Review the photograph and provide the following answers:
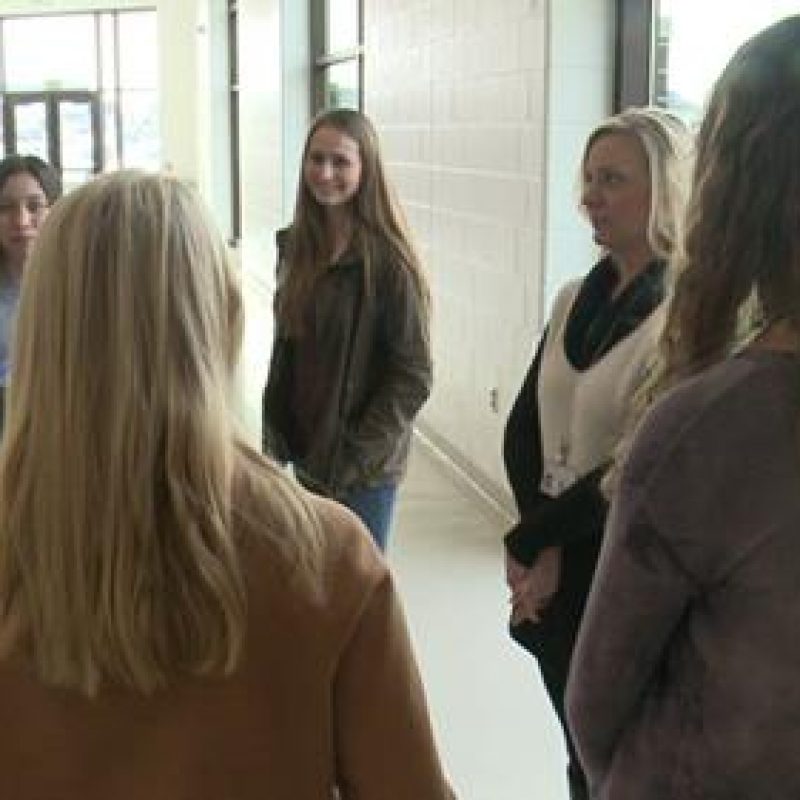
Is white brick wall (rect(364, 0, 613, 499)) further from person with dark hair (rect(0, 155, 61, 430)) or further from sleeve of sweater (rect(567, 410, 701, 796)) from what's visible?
sleeve of sweater (rect(567, 410, 701, 796))

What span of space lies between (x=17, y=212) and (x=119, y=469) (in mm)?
1970

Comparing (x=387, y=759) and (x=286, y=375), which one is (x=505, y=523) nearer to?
(x=286, y=375)

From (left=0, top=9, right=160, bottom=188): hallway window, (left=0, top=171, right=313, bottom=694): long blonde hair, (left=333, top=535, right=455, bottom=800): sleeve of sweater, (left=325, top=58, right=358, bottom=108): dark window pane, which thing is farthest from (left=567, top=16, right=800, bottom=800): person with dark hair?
(left=0, top=9, right=160, bottom=188): hallway window

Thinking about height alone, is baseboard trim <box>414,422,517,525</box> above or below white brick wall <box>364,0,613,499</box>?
below

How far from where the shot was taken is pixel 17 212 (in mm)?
2857

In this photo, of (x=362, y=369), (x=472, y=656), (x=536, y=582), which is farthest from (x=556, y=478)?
(x=472, y=656)

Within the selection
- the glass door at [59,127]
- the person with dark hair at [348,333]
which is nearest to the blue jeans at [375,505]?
the person with dark hair at [348,333]

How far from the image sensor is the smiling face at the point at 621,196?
2.14m

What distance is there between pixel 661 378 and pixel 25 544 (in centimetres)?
71

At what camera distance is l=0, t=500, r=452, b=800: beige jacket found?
1065 mm

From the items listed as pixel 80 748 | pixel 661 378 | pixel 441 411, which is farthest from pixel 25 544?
pixel 441 411

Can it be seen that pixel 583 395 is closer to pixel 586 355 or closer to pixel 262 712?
pixel 586 355

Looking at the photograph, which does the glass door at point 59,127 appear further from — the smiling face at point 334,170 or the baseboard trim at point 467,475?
the smiling face at point 334,170

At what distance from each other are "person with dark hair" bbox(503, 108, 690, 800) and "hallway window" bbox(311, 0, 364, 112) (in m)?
6.10
